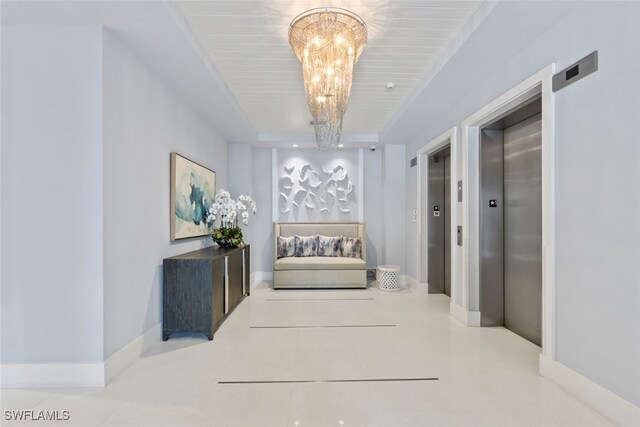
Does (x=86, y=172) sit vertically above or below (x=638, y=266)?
above

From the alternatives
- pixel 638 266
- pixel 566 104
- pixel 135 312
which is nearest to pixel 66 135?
pixel 135 312

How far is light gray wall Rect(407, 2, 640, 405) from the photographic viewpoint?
187 centimetres

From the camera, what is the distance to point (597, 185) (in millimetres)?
2084

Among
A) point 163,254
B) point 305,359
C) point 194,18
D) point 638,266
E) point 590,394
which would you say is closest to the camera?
point 638,266

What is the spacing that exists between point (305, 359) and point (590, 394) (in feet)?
6.75

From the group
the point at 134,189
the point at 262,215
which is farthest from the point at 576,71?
the point at 262,215

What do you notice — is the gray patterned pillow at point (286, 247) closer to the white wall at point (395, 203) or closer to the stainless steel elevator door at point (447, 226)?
the white wall at point (395, 203)

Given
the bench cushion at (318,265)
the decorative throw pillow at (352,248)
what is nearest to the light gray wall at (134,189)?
the bench cushion at (318,265)

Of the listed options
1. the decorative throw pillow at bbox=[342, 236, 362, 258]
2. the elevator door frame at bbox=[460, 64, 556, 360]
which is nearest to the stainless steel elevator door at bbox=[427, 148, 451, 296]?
the decorative throw pillow at bbox=[342, 236, 362, 258]

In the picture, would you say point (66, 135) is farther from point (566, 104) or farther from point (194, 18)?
point (566, 104)

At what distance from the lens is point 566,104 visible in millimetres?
2336

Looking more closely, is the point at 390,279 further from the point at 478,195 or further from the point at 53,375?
the point at 53,375

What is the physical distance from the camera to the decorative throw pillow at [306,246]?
6312mm

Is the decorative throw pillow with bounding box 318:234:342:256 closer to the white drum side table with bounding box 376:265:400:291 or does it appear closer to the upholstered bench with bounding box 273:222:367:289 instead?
the upholstered bench with bounding box 273:222:367:289
